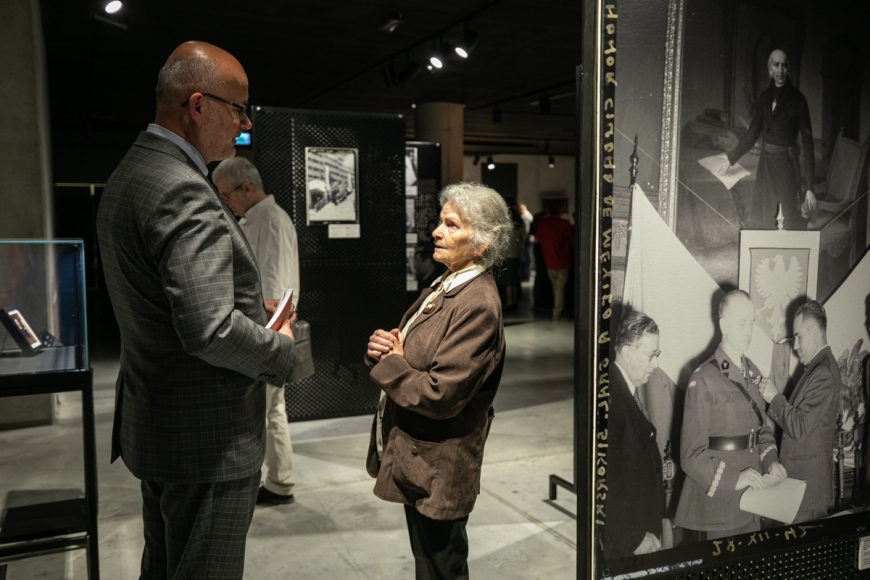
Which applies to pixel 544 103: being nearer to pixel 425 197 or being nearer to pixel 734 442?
pixel 425 197

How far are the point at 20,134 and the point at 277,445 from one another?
2.96m

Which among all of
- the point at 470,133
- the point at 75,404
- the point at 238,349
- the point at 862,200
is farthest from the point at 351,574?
the point at 470,133

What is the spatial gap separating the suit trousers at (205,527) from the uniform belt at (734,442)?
1194 millimetres

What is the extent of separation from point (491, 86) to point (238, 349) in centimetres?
980

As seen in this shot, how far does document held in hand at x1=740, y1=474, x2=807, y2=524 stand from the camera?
194cm

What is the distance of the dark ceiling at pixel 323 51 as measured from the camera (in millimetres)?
6766

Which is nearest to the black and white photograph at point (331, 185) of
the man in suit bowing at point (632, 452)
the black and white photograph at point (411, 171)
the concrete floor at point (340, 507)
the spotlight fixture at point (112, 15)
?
the black and white photograph at point (411, 171)

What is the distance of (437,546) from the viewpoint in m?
2.06

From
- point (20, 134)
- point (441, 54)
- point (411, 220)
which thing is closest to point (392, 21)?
point (441, 54)

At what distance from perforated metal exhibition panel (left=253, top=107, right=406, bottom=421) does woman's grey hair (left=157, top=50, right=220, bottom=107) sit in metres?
3.15

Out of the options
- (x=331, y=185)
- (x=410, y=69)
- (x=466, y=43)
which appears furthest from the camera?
(x=410, y=69)

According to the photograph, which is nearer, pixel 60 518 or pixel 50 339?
pixel 50 339

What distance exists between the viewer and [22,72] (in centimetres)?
473

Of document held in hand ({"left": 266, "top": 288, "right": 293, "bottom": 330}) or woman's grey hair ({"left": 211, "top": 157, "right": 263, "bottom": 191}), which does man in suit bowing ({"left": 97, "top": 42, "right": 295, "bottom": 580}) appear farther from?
woman's grey hair ({"left": 211, "top": 157, "right": 263, "bottom": 191})
